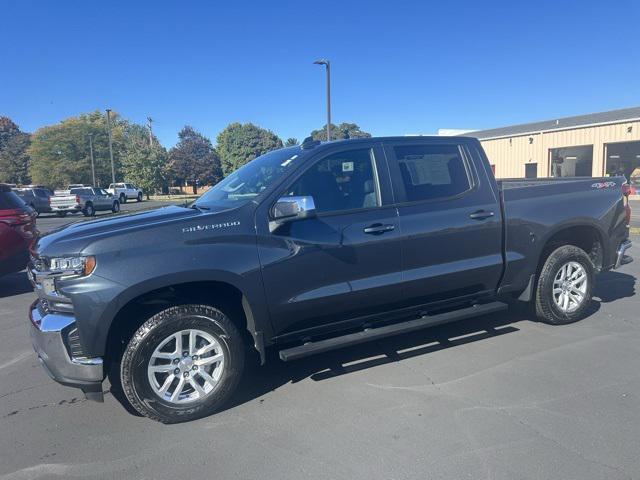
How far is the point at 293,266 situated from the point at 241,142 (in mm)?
73406

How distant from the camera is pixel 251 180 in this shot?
4.22 meters

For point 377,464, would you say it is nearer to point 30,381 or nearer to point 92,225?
point 92,225

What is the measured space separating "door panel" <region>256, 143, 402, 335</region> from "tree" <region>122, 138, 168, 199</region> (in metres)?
55.2

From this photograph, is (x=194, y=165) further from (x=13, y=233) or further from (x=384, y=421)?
(x=384, y=421)

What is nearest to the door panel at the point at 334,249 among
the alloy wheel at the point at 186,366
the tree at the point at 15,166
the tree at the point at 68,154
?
the alloy wheel at the point at 186,366

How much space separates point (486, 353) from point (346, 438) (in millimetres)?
1925

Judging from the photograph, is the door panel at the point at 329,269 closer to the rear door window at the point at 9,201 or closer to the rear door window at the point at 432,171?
the rear door window at the point at 432,171

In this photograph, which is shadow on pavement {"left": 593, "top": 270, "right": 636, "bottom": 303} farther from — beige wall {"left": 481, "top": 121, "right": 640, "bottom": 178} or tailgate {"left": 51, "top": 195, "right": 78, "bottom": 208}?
tailgate {"left": 51, "top": 195, "right": 78, "bottom": 208}

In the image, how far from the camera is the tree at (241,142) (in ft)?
236

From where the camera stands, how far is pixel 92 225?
3617 millimetres

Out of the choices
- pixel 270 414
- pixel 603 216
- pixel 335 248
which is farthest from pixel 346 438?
pixel 603 216

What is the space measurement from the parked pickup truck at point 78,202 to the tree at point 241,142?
139 ft

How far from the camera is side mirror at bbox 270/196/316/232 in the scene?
3.45 m

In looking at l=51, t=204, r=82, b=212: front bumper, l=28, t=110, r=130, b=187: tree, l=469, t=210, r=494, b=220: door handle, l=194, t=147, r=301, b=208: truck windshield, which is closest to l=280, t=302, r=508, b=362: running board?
l=469, t=210, r=494, b=220: door handle
